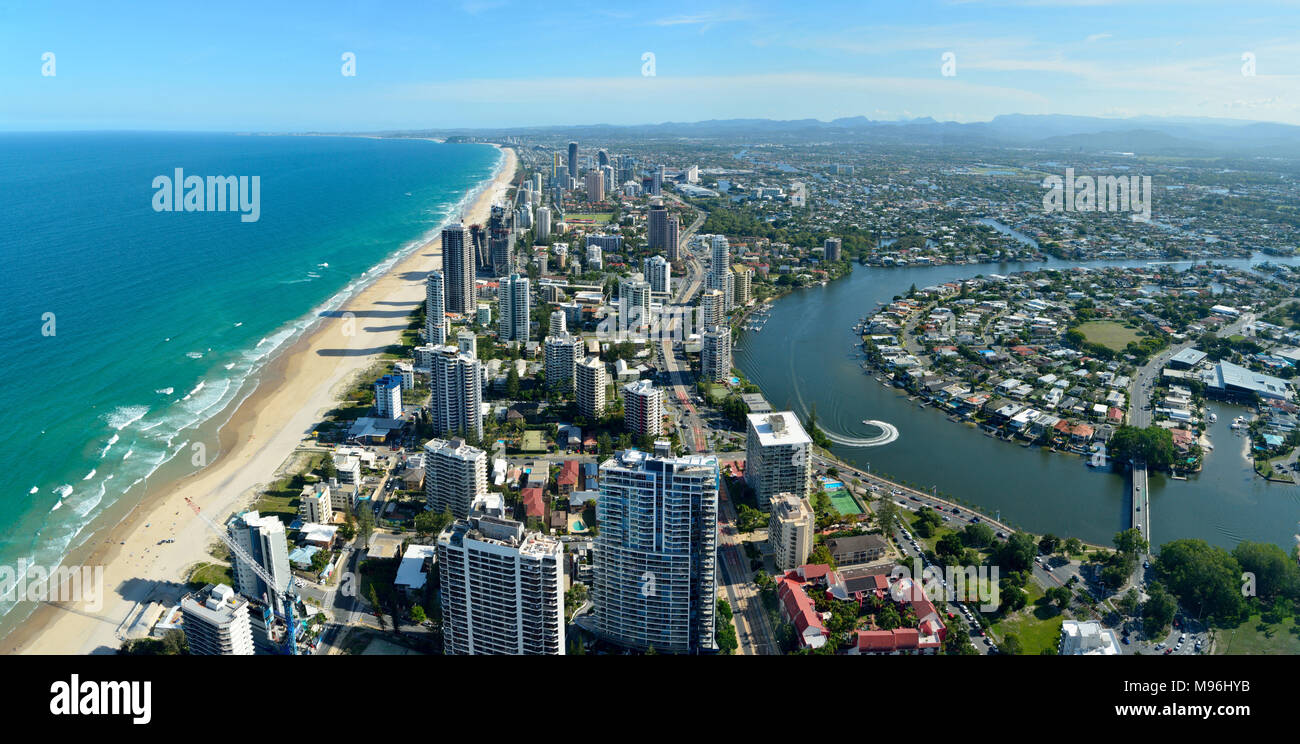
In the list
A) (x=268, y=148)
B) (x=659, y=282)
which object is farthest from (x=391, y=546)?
(x=268, y=148)

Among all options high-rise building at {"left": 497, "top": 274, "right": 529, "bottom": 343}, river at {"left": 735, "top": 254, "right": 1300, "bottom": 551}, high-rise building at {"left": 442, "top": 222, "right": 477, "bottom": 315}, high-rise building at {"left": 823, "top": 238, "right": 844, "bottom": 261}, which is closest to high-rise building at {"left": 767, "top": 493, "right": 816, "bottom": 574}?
river at {"left": 735, "top": 254, "right": 1300, "bottom": 551}

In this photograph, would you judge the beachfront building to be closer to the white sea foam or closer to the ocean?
the ocean

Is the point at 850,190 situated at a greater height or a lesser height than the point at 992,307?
greater

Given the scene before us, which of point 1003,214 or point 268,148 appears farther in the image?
point 268,148

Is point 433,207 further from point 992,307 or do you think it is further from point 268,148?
point 268,148

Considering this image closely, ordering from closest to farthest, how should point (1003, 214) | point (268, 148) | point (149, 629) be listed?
point (149, 629) < point (1003, 214) < point (268, 148)

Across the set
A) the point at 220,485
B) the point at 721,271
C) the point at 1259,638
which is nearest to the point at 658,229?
the point at 721,271
